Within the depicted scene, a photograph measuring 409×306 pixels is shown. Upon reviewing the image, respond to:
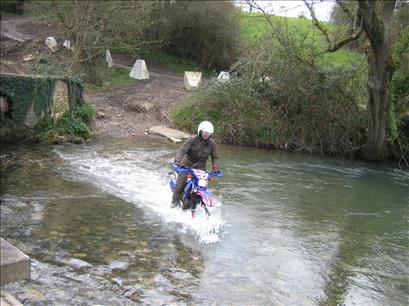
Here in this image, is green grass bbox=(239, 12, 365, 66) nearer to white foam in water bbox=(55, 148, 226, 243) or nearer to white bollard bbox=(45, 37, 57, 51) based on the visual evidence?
white foam in water bbox=(55, 148, 226, 243)

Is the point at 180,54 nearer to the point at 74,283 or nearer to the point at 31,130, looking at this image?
the point at 31,130

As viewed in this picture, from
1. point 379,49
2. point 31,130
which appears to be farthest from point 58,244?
point 379,49

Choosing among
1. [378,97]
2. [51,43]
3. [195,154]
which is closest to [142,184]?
[195,154]

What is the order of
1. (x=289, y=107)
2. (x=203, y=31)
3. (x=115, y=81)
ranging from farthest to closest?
(x=203, y=31)
(x=115, y=81)
(x=289, y=107)

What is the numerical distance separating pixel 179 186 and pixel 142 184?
283 cm

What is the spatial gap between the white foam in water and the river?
1.3 inches

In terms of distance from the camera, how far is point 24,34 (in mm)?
34031

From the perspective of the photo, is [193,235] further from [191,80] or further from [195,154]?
[191,80]

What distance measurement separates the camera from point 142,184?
12.6 m

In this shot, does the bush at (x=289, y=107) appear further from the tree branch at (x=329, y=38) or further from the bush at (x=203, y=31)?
the bush at (x=203, y=31)

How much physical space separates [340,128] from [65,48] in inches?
673

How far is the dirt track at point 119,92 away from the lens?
20453 millimetres

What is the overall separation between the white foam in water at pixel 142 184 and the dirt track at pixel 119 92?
3.77 metres

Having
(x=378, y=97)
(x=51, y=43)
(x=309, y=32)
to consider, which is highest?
(x=309, y=32)
